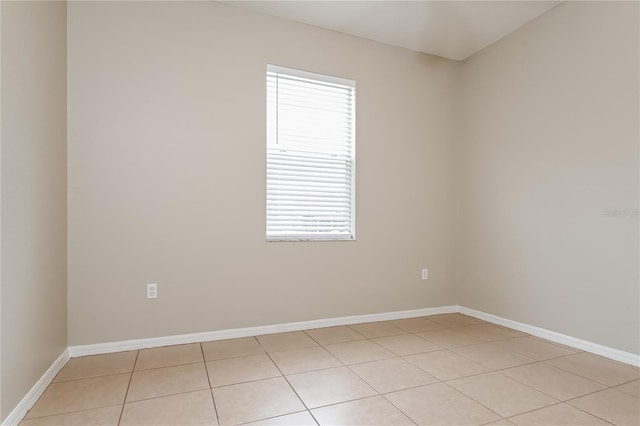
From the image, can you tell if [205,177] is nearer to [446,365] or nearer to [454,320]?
[446,365]

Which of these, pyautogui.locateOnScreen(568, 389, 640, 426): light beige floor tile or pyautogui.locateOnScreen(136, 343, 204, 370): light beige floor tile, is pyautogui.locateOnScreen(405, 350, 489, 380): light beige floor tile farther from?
pyautogui.locateOnScreen(136, 343, 204, 370): light beige floor tile

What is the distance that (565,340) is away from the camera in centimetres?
289

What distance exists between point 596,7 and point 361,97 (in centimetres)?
188

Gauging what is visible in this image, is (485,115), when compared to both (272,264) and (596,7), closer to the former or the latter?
(596,7)

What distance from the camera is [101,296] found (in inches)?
103

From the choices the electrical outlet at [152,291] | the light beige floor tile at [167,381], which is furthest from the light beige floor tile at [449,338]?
the electrical outlet at [152,291]

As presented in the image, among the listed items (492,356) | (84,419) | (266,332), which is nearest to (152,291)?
(266,332)

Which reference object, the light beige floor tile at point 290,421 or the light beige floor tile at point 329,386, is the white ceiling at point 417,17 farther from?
the light beige floor tile at point 290,421

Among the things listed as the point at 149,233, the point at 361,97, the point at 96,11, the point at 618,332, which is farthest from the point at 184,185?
the point at 618,332

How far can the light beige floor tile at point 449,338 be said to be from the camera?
2.92m

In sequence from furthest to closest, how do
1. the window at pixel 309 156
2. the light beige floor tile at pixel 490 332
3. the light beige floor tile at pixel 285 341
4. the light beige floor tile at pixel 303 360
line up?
1. the window at pixel 309 156
2. the light beige floor tile at pixel 490 332
3. the light beige floor tile at pixel 285 341
4. the light beige floor tile at pixel 303 360

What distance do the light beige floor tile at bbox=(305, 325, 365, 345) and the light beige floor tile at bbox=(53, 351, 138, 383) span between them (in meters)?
1.36

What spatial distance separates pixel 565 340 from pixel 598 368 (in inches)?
19.3

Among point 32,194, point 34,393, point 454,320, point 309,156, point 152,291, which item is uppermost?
point 309,156
